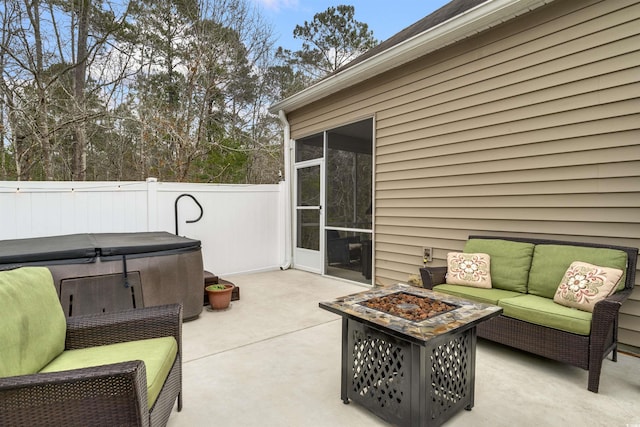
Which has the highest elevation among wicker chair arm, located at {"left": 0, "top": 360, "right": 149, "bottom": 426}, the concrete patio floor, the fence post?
the fence post

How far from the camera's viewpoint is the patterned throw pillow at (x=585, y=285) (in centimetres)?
235

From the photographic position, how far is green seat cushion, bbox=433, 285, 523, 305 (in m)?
2.77

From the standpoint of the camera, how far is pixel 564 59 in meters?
3.01

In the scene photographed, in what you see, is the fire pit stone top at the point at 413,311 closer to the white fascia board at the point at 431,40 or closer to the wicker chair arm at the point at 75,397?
the wicker chair arm at the point at 75,397

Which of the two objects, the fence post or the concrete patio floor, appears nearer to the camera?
the concrete patio floor

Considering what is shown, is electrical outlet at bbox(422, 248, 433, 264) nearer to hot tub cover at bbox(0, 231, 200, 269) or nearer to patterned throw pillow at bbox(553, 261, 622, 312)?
patterned throw pillow at bbox(553, 261, 622, 312)

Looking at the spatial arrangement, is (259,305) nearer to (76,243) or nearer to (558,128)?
(76,243)

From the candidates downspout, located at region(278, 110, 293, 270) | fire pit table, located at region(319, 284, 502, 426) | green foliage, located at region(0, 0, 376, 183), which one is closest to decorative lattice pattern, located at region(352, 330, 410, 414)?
fire pit table, located at region(319, 284, 502, 426)

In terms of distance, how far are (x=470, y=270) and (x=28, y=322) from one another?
3.14 metres

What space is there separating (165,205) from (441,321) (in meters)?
4.27

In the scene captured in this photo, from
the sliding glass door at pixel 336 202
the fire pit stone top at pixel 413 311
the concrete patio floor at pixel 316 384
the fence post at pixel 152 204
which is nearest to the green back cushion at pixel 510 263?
the concrete patio floor at pixel 316 384

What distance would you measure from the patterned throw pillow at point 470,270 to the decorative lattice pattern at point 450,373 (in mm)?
1246

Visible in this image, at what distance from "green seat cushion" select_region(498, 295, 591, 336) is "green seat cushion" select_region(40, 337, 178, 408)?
2.39m

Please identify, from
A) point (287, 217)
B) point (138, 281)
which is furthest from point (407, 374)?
point (287, 217)
